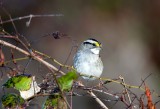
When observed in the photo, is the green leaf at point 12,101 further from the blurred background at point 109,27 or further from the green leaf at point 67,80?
the blurred background at point 109,27

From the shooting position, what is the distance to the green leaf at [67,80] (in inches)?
119

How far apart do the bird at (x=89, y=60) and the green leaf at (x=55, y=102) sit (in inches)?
88.3

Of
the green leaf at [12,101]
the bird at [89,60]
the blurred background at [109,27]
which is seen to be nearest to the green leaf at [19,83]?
the green leaf at [12,101]

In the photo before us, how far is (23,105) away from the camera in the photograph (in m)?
3.04

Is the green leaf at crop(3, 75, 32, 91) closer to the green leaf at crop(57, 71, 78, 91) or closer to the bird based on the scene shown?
the green leaf at crop(57, 71, 78, 91)

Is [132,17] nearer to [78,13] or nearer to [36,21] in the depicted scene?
[78,13]

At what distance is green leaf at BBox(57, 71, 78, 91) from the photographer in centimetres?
302

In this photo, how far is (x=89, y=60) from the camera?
19.0ft

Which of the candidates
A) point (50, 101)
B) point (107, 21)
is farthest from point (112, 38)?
point (50, 101)

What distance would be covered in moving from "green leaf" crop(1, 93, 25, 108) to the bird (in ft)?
7.52

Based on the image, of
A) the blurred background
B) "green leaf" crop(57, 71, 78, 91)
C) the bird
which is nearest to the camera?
"green leaf" crop(57, 71, 78, 91)

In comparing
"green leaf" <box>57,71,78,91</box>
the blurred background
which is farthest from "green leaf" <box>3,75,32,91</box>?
the blurred background

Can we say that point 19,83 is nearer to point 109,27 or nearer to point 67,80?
point 67,80

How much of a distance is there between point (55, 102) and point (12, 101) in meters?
0.24
